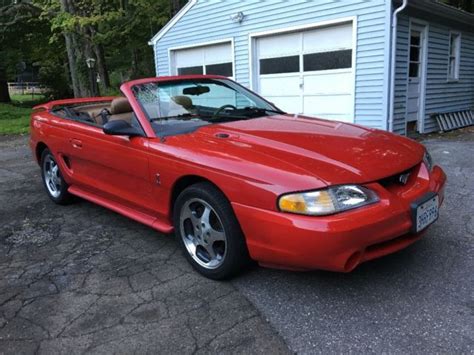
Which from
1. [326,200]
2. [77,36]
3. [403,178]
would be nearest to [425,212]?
[403,178]

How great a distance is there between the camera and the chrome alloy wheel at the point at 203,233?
3109 millimetres

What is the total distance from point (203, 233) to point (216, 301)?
1.65 ft

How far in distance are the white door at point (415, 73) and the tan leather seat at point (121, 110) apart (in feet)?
24.0

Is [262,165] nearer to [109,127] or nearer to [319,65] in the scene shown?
[109,127]

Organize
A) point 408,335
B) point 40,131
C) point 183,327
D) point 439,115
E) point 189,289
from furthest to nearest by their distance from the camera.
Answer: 1. point 439,115
2. point 40,131
3. point 189,289
4. point 183,327
5. point 408,335

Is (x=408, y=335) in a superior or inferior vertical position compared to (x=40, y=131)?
inferior

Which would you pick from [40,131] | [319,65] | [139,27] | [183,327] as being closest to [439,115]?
[319,65]

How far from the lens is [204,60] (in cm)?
1281

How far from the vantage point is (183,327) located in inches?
104

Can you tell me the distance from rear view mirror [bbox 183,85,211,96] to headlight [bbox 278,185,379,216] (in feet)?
6.10

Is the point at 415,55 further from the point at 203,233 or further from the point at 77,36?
the point at 77,36

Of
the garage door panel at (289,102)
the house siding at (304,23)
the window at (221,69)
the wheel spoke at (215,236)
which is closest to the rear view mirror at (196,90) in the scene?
the wheel spoke at (215,236)

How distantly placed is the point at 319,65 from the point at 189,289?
7.96m

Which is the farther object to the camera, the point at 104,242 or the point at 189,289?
the point at 104,242
